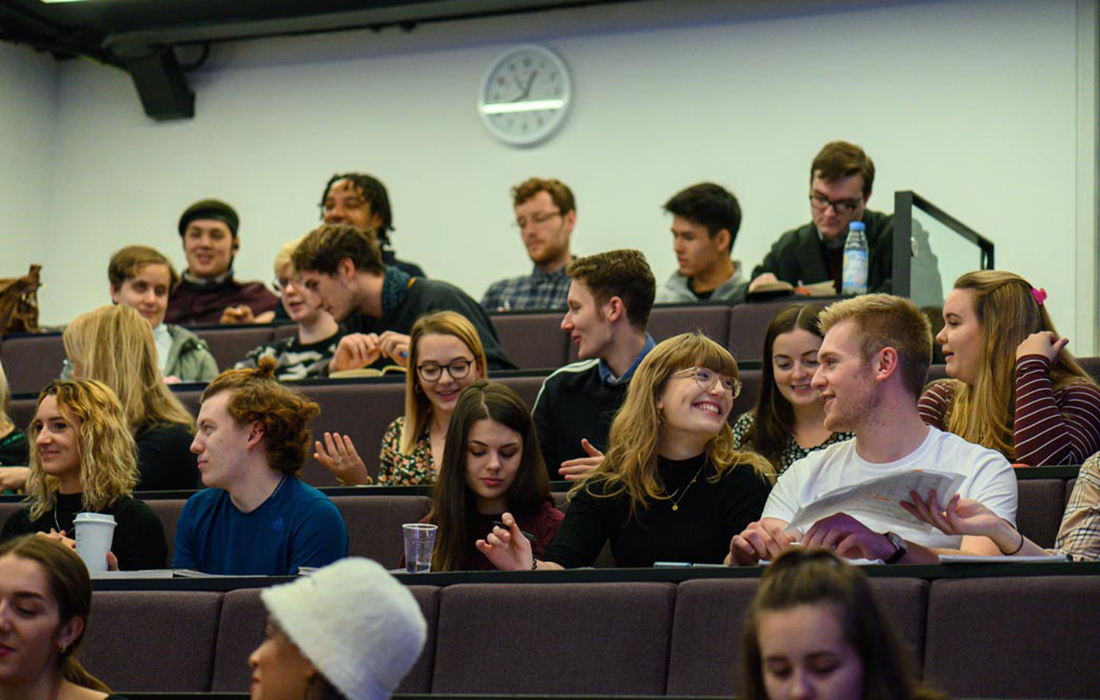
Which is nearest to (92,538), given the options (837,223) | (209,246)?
(837,223)

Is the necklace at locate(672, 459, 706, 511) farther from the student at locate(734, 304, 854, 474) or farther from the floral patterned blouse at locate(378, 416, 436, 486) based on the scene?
the floral patterned blouse at locate(378, 416, 436, 486)

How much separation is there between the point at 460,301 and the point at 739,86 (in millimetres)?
2930

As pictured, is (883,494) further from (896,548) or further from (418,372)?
(418,372)

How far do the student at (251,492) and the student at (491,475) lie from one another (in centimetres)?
27

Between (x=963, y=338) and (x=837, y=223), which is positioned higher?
(x=837, y=223)

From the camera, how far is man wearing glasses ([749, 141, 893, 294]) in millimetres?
4797

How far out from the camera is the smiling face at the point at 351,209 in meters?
5.66

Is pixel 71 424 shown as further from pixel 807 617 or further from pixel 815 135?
pixel 815 135

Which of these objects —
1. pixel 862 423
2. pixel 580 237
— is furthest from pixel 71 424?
pixel 580 237

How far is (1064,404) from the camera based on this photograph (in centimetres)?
321

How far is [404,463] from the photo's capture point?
3855 mm

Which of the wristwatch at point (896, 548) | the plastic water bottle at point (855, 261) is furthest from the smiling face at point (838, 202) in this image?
the wristwatch at point (896, 548)

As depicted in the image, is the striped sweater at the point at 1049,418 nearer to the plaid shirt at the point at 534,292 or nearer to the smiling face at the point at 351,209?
the plaid shirt at the point at 534,292

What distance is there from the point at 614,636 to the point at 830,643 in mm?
922
